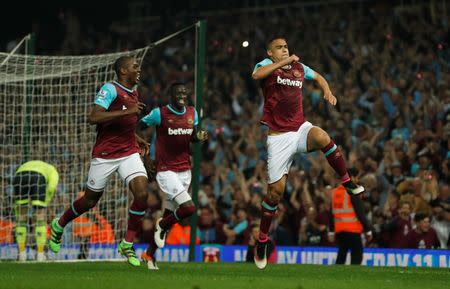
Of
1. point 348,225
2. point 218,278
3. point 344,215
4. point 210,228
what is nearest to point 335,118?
point 210,228

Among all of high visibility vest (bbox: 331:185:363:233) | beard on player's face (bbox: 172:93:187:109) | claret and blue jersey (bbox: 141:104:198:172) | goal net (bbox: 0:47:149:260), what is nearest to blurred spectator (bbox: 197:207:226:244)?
goal net (bbox: 0:47:149:260)

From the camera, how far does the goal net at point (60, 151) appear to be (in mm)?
19703

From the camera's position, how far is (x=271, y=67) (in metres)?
13.1

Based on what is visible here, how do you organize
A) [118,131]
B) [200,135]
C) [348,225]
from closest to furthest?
[118,131] < [200,135] < [348,225]

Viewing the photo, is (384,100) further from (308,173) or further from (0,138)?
(0,138)

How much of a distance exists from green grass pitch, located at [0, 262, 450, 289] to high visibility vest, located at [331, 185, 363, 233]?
11.3ft

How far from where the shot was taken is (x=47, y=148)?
20500mm

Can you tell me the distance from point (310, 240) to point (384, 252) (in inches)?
90.5

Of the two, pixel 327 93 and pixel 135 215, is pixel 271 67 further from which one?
pixel 135 215

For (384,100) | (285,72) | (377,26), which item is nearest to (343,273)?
(285,72)

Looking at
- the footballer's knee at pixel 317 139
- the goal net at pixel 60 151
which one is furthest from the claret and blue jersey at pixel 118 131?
the goal net at pixel 60 151

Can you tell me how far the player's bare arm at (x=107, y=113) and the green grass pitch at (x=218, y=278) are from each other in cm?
199

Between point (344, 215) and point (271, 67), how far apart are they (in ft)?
19.8

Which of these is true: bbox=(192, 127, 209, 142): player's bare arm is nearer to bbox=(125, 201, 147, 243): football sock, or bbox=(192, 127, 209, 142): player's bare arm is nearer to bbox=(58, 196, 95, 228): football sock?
bbox=(125, 201, 147, 243): football sock
